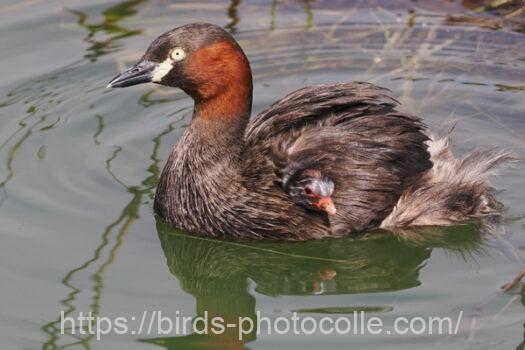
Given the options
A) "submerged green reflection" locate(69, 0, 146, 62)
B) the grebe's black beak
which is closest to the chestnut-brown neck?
the grebe's black beak

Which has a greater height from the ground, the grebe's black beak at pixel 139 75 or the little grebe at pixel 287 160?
the grebe's black beak at pixel 139 75

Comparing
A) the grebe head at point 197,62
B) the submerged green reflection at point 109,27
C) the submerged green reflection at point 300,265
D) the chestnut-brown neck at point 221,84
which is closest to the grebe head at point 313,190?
the submerged green reflection at point 300,265

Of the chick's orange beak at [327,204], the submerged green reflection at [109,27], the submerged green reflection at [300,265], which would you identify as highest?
the chick's orange beak at [327,204]

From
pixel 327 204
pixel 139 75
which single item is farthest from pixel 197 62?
pixel 327 204

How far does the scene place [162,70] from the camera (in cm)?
704

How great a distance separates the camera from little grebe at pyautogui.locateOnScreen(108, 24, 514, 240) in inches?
273

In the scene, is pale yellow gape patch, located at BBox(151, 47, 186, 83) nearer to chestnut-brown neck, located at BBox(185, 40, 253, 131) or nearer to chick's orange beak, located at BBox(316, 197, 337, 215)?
chestnut-brown neck, located at BBox(185, 40, 253, 131)

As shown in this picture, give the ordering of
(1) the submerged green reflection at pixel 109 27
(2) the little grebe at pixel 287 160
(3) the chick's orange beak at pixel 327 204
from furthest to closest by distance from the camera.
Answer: (1) the submerged green reflection at pixel 109 27 < (2) the little grebe at pixel 287 160 < (3) the chick's orange beak at pixel 327 204

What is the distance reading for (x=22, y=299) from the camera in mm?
6312

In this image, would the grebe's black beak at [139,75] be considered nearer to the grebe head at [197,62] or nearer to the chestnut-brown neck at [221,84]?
the grebe head at [197,62]

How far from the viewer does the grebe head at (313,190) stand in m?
6.74

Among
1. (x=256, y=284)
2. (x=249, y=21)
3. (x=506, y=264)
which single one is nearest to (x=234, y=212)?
(x=256, y=284)

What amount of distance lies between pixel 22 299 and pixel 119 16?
4.25 m

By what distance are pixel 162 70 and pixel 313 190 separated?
1.16m
